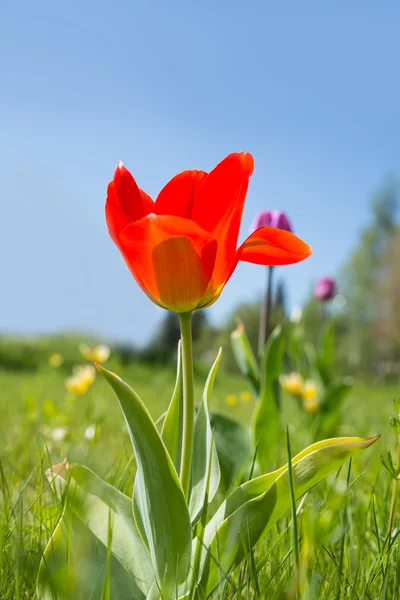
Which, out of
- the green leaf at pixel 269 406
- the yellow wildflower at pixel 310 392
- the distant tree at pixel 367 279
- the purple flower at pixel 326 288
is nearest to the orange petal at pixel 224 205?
the green leaf at pixel 269 406

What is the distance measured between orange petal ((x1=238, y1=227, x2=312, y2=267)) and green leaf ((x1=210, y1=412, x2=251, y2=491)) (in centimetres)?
105

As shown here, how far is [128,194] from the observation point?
32.0 inches

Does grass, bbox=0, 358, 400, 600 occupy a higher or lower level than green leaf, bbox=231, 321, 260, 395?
lower

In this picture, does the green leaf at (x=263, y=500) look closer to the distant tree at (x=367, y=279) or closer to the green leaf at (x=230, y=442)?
the green leaf at (x=230, y=442)

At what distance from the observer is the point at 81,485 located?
0.85 metres

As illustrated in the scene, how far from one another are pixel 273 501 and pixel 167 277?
12.6 inches

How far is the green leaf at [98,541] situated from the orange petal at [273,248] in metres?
0.39

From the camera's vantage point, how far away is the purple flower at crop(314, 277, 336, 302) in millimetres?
2988

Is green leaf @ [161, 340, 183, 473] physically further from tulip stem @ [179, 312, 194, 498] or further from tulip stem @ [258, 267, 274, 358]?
tulip stem @ [258, 267, 274, 358]

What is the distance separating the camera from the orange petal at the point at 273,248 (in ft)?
2.64

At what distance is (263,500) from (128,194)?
45cm

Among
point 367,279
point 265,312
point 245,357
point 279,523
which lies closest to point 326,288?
point 265,312

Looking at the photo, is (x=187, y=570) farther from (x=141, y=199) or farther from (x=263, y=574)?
(x=141, y=199)

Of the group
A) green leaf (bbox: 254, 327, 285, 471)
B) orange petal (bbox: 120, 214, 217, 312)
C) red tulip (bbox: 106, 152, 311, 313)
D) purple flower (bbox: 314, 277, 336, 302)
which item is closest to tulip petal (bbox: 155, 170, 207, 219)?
red tulip (bbox: 106, 152, 311, 313)
